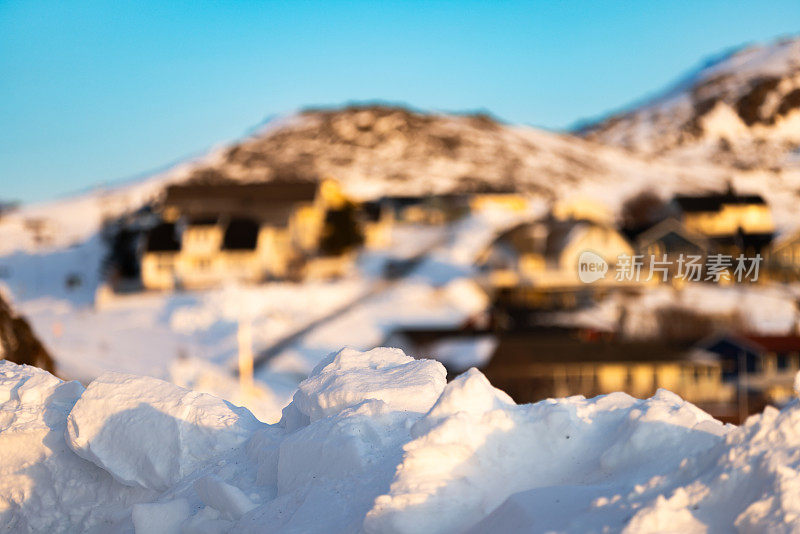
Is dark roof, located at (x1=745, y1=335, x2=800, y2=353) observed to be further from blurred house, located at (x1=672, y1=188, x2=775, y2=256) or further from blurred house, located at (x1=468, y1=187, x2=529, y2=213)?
blurred house, located at (x1=468, y1=187, x2=529, y2=213)

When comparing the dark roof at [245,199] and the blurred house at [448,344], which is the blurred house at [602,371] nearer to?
the blurred house at [448,344]

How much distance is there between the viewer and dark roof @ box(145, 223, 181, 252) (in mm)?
64250

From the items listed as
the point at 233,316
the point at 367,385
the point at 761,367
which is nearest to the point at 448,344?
the point at 233,316

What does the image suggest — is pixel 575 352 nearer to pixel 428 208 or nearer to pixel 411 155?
pixel 428 208

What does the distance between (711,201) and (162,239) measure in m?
53.3

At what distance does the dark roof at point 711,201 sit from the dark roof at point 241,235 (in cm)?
4271

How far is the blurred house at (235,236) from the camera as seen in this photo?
6406 centimetres

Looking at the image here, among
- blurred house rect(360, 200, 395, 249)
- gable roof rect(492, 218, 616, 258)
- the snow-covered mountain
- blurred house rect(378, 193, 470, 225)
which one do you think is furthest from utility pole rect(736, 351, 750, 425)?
the snow-covered mountain

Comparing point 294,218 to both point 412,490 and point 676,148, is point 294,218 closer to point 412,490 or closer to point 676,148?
point 412,490

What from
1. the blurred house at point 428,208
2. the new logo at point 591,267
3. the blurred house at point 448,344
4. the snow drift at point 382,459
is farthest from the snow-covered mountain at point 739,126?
the snow drift at point 382,459

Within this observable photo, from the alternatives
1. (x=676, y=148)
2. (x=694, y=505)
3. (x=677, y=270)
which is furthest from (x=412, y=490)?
(x=676, y=148)

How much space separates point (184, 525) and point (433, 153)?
148 metres

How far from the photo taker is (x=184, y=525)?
21.0 ft

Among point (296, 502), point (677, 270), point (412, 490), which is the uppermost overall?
point (412, 490)
